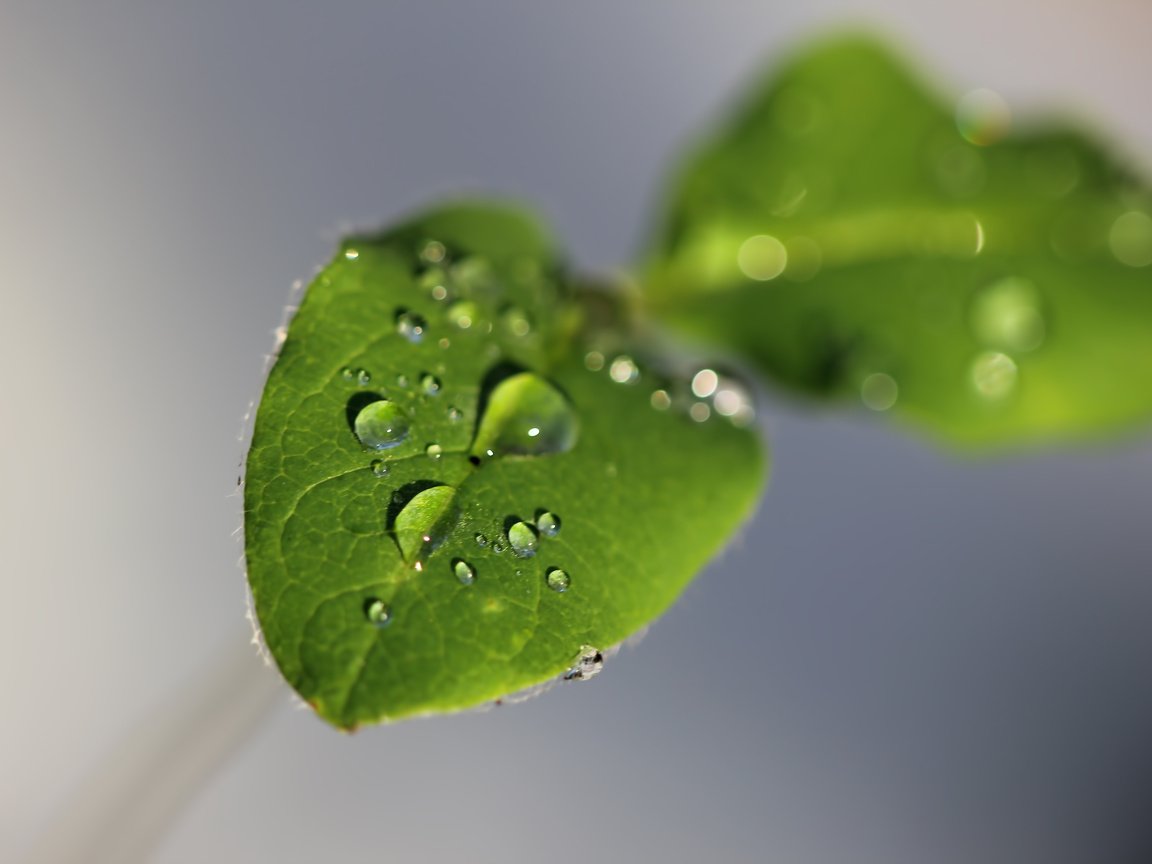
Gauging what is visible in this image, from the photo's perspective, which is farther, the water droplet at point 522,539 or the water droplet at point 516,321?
the water droplet at point 516,321

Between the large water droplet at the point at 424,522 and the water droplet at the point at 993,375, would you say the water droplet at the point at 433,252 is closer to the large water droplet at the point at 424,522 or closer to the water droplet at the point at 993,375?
the large water droplet at the point at 424,522

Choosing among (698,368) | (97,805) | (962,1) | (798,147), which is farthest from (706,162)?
(962,1)

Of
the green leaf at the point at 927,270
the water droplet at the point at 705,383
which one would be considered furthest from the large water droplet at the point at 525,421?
the green leaf at the point at 927,270

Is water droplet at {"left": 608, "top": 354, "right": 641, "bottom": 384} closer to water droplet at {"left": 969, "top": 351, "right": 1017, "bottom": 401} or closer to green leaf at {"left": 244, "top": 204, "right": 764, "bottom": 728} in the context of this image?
green leaf at {"left": 244, "top": 204, "right": 764, "bottom": 728}

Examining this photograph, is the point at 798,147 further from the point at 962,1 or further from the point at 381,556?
the point at 962,1

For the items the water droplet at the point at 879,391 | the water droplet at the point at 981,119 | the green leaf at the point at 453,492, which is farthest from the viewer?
the water droplet at the point at 981,119

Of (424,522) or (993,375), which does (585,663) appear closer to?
(424,522)

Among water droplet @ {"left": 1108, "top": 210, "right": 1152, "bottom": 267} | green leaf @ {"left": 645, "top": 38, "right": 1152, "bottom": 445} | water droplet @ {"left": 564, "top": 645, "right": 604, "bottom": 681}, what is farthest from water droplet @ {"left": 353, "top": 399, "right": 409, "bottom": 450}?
water droplet @ {"left": 1108, "top": 210, "right": 1152, "bottom": 267}

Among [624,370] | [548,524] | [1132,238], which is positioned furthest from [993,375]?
[548,524]
